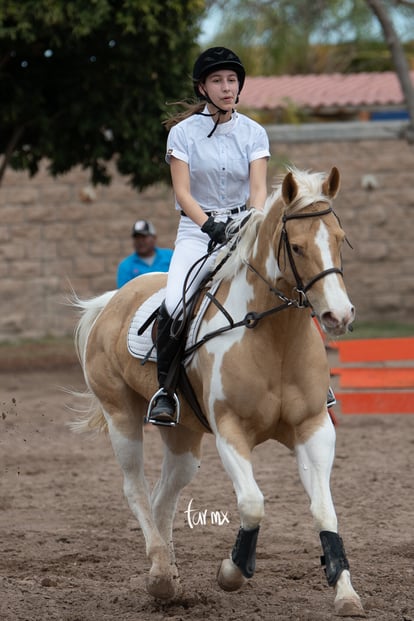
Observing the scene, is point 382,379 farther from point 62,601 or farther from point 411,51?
point 411,51

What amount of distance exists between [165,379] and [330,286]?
1442 millimetres

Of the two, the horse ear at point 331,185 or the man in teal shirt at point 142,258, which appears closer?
the horse ear at point 331,185

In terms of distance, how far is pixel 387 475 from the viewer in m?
8.80

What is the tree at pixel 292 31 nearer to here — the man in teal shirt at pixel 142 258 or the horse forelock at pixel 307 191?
the man in teal shirt at pixel 142 258

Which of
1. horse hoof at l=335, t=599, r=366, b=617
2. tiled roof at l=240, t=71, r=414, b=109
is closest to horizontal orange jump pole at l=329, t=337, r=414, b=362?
horse hoof at l=335, t=599, r=366, b=617

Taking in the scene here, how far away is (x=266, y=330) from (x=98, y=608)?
64.3 inches

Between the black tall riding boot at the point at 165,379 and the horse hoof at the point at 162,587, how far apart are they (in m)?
0.81

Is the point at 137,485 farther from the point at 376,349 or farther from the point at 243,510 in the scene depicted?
the point at 376,349

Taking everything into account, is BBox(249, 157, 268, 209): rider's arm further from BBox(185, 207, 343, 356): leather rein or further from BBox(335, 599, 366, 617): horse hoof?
BBox(335, 599, 366, 617): horse hoof

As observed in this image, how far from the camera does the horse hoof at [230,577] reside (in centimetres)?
524

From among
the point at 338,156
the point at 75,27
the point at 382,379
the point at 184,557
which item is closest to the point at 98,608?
the point at 184,557

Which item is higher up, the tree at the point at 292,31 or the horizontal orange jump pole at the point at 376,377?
the tree at the point at 292,31

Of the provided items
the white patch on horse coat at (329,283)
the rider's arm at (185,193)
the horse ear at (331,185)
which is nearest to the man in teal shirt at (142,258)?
the rider's arm at (185,193)

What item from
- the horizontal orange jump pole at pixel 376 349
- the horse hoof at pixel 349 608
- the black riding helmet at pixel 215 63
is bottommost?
the horse hoof at pixel 349 608
